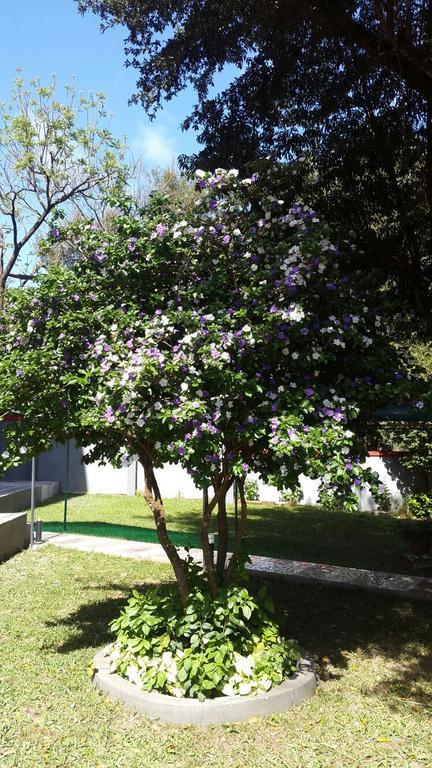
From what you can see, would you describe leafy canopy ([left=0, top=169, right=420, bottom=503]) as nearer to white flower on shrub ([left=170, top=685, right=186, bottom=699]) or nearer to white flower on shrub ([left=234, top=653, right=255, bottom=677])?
white flower on shrub ([left=234, top=653, right=255, bottom=677])

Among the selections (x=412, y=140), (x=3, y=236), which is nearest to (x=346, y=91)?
(x=412, y=140)

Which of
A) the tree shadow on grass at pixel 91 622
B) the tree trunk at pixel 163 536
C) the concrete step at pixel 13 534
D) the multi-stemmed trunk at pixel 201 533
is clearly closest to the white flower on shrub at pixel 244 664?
the multi-stemmed trunk at pixel 201 533

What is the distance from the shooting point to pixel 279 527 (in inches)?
490

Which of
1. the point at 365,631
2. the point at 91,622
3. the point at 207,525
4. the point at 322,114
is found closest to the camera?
the point at 207,525

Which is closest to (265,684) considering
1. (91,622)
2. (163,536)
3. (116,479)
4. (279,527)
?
(163,536)

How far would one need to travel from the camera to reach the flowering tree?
4.04 meters

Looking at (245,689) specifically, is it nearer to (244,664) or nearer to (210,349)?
(244,664)

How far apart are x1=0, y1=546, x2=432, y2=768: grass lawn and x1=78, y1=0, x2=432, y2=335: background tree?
3.21m

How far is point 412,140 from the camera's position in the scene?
756 cm

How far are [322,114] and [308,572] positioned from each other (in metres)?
5.56

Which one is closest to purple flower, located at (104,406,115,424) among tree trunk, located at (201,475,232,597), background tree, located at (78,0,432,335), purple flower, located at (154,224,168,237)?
tree trunk, located at (201,475,232,597)

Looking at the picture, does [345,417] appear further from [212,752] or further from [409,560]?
[409,560]

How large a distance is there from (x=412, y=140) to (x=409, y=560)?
567cm

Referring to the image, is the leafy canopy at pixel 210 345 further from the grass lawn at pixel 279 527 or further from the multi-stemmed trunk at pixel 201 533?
the grass lawn at pixel 279 527
